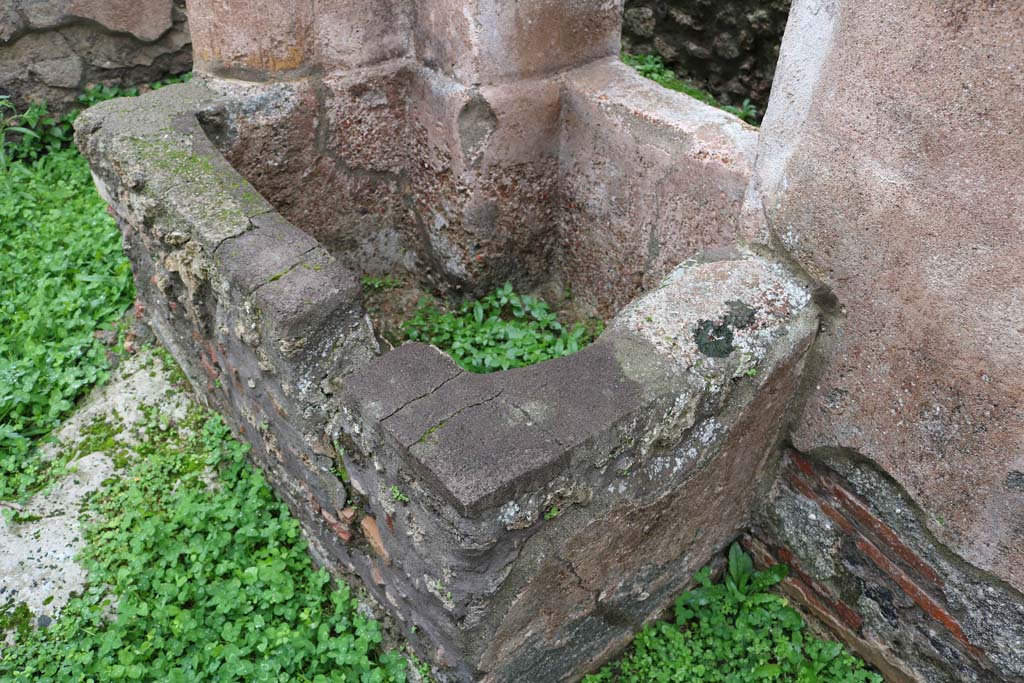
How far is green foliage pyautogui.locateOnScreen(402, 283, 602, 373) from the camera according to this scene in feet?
9.07

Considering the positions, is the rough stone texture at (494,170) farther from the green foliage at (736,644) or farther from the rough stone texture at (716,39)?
the rough stone texture at (716,39)

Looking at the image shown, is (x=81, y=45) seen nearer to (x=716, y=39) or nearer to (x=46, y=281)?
(x=46, y=281)

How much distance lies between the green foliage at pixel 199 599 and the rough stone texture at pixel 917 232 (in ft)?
4.50

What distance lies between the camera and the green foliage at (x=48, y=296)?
9.10 ft

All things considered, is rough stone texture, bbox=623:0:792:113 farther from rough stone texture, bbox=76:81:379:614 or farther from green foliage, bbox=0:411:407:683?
green foliage, bbox=0:411:407:683

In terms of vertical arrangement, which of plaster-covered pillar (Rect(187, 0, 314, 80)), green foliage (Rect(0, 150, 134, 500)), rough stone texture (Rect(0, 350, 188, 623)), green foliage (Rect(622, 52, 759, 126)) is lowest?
rough stone texture (Rect(0, 350, 188, 623))

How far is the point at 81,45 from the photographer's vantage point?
3.93 metres

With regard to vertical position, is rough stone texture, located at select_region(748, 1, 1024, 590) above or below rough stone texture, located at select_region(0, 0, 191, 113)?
above

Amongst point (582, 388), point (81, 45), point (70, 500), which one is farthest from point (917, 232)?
point (81, 45)

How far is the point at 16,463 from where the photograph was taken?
8.70ft

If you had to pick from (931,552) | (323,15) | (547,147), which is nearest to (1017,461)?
(931,552)

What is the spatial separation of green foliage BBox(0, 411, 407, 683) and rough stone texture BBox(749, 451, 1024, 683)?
3.74 feet

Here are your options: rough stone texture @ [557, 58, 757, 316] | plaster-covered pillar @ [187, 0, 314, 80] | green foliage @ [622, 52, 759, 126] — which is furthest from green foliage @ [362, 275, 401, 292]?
green foliage @ [622, 52, 759, 126]

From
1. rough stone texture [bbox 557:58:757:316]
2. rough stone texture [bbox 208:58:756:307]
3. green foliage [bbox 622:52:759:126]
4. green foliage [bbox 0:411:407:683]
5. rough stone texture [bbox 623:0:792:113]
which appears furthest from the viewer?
green foliage [bbox 622:52:759:126]
